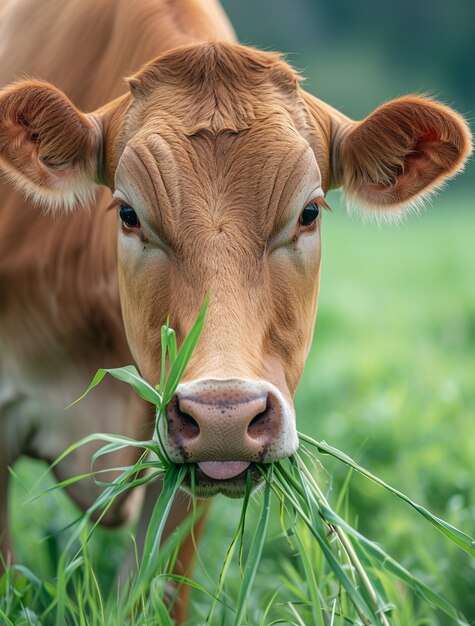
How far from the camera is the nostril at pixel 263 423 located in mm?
2568

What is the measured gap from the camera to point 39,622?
9.53 ft

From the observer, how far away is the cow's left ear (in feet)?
10.9

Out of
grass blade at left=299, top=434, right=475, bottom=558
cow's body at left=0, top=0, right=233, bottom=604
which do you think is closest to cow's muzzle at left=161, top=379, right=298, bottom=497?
grass blade at left=299, top=434, right=475, bottom=558

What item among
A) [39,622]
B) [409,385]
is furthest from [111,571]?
[409,385]

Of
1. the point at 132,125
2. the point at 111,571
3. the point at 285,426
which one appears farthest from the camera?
the point at 111,571

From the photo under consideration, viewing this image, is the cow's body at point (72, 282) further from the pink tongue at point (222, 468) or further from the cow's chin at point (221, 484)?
the pink tongue at point (222, 468)

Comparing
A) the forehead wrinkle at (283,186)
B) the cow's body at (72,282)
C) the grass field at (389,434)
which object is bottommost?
the grass field at (389,434)

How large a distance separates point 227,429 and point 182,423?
13cm

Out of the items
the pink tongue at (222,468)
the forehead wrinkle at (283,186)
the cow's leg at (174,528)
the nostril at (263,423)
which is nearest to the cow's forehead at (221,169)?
the forehead wrinkle at (283,186)

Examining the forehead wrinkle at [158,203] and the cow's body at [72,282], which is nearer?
the forehead wrinkle at [158,203]

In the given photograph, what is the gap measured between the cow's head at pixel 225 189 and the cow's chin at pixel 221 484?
0.01m

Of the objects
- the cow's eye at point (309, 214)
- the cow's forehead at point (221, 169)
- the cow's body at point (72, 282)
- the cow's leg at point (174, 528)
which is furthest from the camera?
the cow's leg at point (174, 528)

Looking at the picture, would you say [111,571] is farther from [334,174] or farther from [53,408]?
[334,174]

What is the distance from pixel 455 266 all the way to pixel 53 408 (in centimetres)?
982
